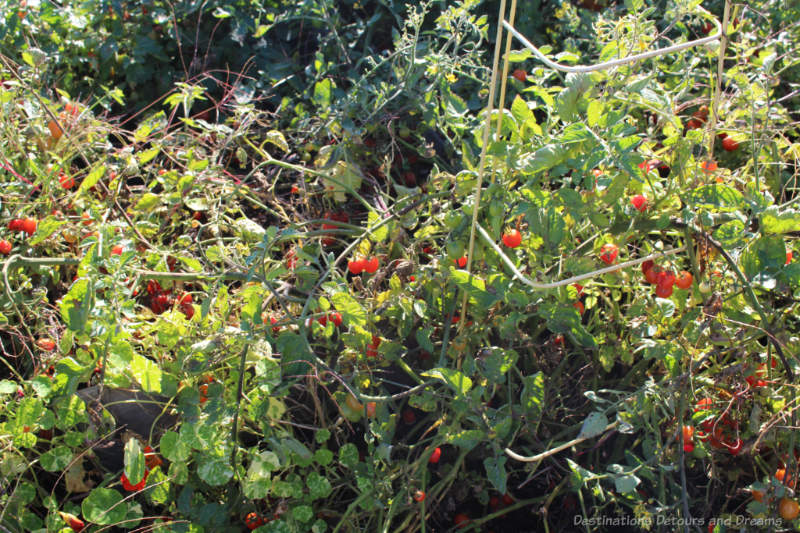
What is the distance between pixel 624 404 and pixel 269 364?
583mm

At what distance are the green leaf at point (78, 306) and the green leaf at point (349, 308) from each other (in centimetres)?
39

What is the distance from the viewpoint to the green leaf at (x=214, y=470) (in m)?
1.09

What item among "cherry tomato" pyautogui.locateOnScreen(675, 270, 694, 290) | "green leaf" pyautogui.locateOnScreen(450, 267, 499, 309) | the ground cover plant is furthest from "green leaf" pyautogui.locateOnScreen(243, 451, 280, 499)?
"cherry tomato" pyautogui.locateOnScreen(675, 270, 694, 290)

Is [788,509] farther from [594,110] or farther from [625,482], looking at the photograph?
[594,110]

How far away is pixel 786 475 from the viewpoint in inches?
43.4

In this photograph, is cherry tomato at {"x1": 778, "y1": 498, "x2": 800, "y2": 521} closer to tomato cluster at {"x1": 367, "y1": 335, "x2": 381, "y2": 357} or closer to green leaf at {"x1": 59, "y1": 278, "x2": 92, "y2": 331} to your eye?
tomato cluster at {"x1": 367, "y1": 335, "x2": 381, "y2": 357}

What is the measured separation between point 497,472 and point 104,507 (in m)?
0.64

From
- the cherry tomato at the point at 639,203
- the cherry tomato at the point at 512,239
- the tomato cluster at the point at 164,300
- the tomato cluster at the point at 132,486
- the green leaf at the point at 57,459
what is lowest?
the tomato cluster at the point at 132,486

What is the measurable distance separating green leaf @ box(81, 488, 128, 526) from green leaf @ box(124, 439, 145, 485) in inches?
2.8

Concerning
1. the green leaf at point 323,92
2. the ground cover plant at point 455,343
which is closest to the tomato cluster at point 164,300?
the ground cover plant at point 455,343

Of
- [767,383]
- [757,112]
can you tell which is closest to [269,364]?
[767,383]

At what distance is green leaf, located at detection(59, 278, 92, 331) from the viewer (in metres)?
1.08

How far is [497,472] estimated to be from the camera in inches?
43.4

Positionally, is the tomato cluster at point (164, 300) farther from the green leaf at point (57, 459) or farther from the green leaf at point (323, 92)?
the green leaf at point (323, 92)
